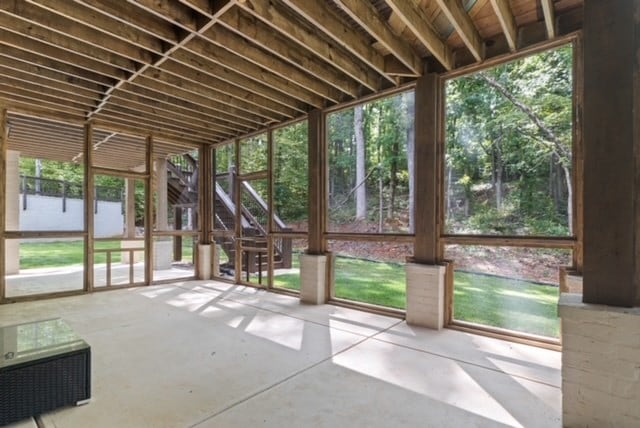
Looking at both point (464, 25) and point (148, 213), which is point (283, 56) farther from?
point (148, 213)

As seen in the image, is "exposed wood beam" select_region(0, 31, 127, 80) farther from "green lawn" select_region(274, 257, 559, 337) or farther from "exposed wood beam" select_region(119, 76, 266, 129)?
"green lawn" select_region(274, 257, 559, 337)

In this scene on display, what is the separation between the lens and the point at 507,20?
3258mm

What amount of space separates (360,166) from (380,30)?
6.82ft

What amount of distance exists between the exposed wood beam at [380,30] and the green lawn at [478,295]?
273cm

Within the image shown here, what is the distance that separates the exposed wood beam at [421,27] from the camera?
298cm

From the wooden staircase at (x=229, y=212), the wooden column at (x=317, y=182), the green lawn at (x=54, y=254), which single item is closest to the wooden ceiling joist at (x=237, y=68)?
the wooden column at (x=317, y=182)

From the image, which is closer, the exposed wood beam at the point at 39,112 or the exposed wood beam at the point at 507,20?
the exposed wood beam at the point at 507,20

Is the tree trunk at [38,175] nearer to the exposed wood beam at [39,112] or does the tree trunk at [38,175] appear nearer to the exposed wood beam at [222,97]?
the exposed wood beam at [39,112]

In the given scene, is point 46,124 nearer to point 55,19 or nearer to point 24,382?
point 55,19

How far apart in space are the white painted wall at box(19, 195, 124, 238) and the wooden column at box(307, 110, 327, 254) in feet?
Result: 13.5

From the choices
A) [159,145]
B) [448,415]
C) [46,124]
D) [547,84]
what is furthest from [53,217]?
[547,84]

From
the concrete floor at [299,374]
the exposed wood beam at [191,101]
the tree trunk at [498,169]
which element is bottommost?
the concrete floor at [299,374]

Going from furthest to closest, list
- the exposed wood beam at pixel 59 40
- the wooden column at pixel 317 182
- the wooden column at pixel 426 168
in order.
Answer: the wooden column at pixel 317 182, the wooden column at pixel 426 168, the exposed wood beam at pixel 59 40

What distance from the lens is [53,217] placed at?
612 cm
